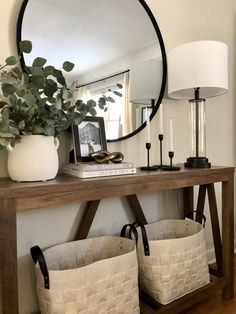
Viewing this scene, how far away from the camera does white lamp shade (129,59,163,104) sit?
167cm

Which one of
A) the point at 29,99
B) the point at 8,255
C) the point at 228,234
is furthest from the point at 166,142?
the point at 8,255

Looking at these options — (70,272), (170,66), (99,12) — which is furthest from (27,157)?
(170,66)

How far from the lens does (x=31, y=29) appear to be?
129 centimetres

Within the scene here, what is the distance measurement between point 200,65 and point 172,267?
3.58ft

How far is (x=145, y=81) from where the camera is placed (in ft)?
5.63

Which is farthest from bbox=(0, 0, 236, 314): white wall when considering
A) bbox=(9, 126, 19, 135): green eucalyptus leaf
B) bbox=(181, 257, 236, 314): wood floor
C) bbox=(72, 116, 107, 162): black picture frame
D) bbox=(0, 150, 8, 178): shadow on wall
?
bbox=(181, 257, 236, 314): wood floor

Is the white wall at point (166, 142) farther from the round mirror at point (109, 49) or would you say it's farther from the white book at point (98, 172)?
the white book at point (98, 172)

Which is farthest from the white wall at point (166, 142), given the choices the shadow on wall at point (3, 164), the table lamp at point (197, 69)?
the table lamp at point (197, 69)

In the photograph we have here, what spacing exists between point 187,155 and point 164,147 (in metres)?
0.22

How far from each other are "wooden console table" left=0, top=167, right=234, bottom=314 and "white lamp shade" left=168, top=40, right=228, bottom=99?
498mm

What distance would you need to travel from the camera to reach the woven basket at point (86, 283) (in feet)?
3.55

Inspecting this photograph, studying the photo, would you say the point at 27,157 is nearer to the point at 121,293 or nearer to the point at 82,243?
the point at 82,243

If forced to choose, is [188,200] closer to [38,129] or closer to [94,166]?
[94,166]

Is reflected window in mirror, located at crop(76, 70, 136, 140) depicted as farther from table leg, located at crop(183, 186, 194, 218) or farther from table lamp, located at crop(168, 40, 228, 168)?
table leg, located at crop(183, 186, 194, 218)
